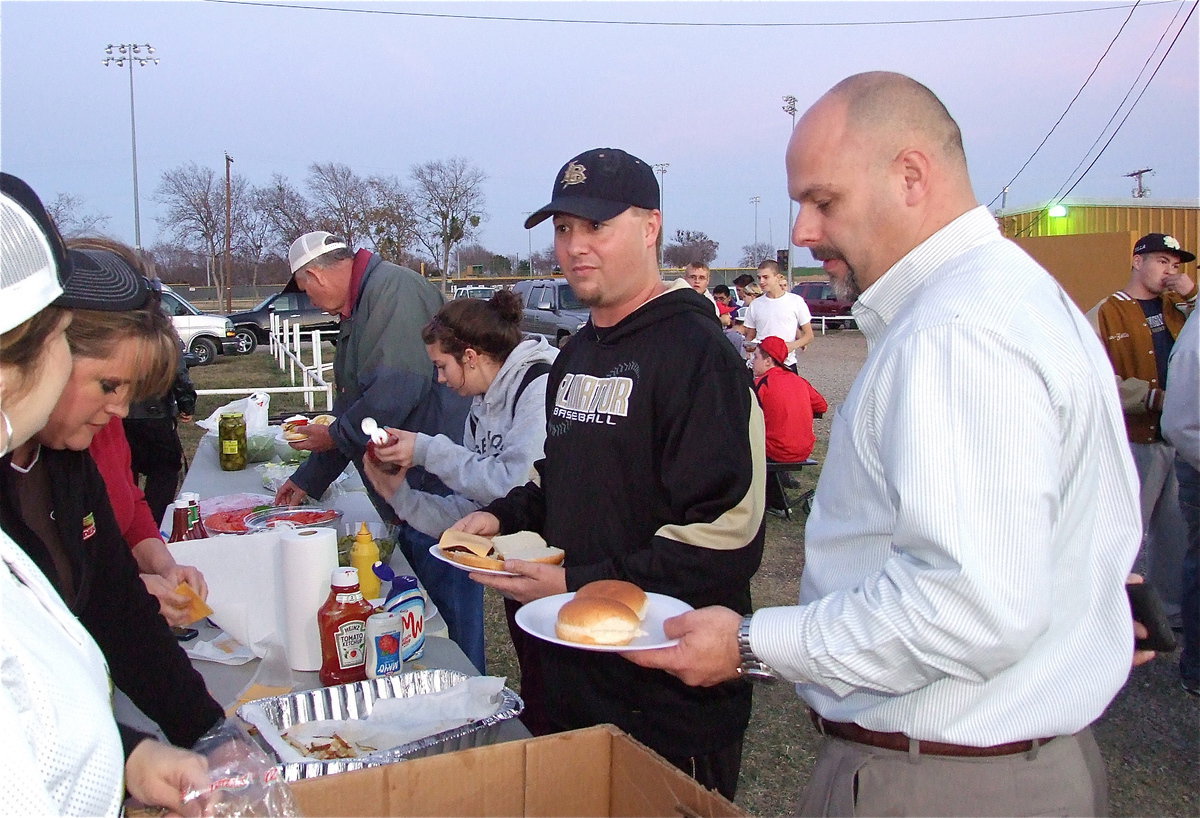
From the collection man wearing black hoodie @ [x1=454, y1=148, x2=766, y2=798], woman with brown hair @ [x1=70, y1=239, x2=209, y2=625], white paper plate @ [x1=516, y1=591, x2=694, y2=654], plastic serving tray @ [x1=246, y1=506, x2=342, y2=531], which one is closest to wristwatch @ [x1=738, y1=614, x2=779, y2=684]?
white paper plate @ [x1=516, y1=591, x2=694, y2=654]

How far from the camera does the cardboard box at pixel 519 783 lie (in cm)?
133

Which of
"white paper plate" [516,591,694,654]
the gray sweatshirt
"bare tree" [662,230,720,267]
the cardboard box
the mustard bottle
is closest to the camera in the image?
the cardboard box

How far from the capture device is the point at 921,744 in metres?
1.39

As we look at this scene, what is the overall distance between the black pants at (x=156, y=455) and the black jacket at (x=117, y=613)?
351 cm

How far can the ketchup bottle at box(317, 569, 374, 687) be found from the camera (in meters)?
2.11

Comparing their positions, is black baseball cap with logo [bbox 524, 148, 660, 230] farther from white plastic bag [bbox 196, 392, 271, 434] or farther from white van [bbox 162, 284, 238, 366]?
white van [bbox 162, 284, 238, 366]

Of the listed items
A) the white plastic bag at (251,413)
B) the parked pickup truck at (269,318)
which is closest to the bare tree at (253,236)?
the parked pickup truck at (269,318)

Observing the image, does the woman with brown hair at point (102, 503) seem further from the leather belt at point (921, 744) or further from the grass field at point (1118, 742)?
the grass field at point (1118, 742)

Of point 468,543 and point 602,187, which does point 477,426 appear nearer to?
point 468,543

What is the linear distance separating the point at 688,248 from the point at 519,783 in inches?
2054

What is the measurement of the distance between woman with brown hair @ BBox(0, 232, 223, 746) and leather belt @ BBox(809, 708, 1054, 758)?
126 cm

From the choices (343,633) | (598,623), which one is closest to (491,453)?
(343,633)

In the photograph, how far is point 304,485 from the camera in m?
3.78

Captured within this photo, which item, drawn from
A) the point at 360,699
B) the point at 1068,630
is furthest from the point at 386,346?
the point at 1068,630
